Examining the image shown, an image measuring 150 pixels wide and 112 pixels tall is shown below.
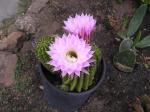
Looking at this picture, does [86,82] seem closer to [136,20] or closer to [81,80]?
[81,80]

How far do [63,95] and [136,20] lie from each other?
34.3 inches

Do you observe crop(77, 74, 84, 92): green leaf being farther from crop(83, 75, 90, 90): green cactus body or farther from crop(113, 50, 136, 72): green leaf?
crop(113, 50, 136, 72): green leaf

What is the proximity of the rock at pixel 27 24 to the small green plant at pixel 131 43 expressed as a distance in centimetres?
61

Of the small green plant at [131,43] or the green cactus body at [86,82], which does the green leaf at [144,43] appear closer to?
the small green plant at [131,43]

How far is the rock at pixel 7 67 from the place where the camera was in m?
2.60

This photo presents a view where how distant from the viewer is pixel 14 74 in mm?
2625

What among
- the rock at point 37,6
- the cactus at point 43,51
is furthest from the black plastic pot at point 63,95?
the rock at point 37,6

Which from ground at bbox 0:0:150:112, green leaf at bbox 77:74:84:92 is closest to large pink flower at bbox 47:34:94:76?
green leaf at bbox 77:74:84:92

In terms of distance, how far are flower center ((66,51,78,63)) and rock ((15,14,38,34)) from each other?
860mm

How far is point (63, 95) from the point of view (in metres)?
2.29

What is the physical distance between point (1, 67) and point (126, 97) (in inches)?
33.9

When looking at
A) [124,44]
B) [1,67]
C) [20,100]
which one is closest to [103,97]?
[124,44]

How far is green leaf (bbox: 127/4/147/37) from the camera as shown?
2.80 metres

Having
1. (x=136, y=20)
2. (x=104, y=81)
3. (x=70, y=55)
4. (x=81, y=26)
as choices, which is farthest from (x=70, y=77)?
(x=136, y=20)
